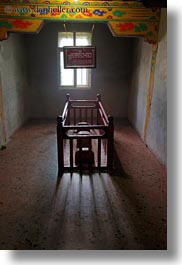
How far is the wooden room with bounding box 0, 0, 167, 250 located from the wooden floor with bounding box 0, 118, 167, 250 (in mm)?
11

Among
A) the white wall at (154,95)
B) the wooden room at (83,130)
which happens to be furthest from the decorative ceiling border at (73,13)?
the white wall at (154,95)

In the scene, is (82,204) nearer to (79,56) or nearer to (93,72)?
(79,56)

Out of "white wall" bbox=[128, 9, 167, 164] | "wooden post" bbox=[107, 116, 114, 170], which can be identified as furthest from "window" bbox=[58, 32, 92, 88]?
"wooden post" bbox=[107, 116, 114, 170]

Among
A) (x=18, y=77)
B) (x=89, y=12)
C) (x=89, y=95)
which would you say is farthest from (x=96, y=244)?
(x=89, y=95)

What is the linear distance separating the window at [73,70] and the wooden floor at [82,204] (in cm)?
334

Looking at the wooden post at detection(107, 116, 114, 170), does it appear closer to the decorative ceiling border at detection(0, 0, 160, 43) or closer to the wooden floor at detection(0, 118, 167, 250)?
the wooden floor at detection(0, 118, 167, 250)

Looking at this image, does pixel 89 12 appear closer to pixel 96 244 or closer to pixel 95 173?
pixel 95 173

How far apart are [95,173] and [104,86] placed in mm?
4223

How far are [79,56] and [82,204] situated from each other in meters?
2.99

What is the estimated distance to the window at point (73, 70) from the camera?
720cm

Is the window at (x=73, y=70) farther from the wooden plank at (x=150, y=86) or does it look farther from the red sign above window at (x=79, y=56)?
the wooden plank at (x=150, y=86)

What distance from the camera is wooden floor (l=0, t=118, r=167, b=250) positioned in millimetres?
2334

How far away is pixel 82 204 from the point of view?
2.95 m

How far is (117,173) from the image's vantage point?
12.5 feet
